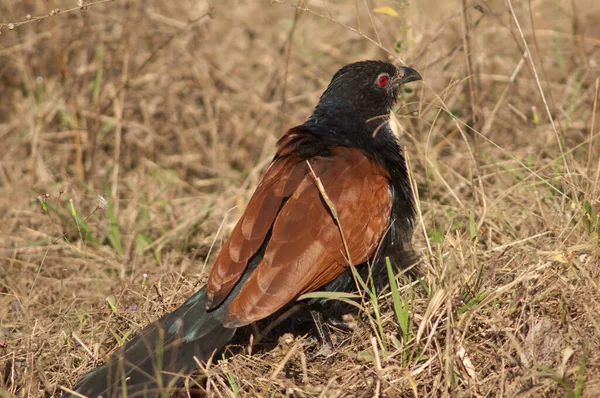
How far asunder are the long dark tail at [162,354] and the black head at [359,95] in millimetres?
1097

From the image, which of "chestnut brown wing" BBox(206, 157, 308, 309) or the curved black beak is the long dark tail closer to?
"chestnut brown wing" BBox(206, 157, 308, 309)

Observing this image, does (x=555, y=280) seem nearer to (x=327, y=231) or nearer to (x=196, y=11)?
(x=327, y=231)

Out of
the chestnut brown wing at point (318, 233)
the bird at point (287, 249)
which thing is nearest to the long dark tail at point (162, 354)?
the bird at point (287, 249)

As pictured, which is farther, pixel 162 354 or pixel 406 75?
pixel 406 75

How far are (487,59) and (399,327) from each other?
2.89 meters

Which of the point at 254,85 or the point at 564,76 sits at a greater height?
the point at 254,85

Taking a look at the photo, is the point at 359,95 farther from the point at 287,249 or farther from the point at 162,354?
the point at 162,354

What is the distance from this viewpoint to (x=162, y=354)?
2.50m

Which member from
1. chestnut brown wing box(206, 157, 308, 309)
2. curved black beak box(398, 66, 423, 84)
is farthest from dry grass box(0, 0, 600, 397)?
chestnut brown wing box(206, 157, 308, 309)

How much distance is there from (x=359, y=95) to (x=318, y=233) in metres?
0.97

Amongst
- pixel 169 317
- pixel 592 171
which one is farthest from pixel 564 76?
pixel 169 317

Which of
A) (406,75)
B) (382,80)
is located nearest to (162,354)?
(382,80)

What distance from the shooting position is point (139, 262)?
3729 mm

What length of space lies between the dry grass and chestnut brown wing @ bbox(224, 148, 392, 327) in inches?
9.2
